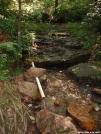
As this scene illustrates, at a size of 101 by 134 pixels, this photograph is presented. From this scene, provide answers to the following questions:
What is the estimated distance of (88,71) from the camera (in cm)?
625

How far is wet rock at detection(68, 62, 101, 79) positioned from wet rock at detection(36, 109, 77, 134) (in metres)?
2.54

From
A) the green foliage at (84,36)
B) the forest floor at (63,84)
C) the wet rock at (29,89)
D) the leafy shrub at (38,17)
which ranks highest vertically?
the leafy shrub at (38,17)

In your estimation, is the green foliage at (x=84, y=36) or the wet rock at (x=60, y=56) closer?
the wet rock at (x=60, y=56)

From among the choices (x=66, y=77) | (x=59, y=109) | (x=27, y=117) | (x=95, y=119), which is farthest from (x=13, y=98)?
(x=66, y=77)

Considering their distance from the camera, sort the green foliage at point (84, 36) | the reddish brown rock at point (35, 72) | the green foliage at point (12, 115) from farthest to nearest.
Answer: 1. the green foliage at point (84, 36)
2. the reddish brown rock at point (35, 72)
3. the green foliage at point (12, 115)

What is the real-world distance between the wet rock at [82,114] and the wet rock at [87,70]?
149cm

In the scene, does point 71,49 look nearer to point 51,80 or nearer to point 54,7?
point 51,80

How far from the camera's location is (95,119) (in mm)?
4375

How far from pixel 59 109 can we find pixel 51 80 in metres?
1.54

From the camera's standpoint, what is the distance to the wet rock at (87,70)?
612cm

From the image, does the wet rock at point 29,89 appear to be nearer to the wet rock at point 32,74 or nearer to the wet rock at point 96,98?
the wet rock at point 32,74

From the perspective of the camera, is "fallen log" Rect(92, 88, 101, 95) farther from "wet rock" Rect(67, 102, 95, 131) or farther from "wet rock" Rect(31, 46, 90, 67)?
"wet rock" Rect(31, 46, 90, 67)

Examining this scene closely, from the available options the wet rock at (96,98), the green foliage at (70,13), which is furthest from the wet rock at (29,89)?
the green foliage at (70,13)

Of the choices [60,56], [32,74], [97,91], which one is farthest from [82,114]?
[60,56]
